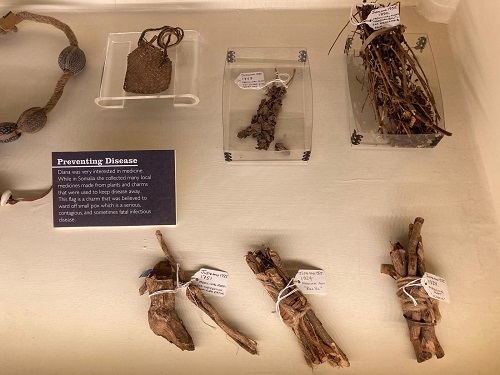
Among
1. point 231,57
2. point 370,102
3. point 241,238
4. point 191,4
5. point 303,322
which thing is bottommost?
point 303,322

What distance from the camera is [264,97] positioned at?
1764 mm

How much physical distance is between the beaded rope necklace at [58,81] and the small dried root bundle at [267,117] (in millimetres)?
736

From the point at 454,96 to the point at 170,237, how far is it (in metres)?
1.25

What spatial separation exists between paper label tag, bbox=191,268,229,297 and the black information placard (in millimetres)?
211

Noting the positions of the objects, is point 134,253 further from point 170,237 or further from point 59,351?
point 59,351

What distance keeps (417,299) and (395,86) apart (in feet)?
2.39

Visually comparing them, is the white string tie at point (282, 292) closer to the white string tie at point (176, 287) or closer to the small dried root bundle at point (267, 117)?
the white string tie at point (176, 287)

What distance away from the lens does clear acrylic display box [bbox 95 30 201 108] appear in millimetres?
1729

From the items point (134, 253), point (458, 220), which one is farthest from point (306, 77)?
point (134, 253)

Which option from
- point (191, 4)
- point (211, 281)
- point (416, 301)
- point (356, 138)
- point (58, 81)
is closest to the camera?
point (416, 301)

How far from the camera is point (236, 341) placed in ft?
4.79

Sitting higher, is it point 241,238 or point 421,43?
→ point 421,43

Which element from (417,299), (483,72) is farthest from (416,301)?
(483,72)

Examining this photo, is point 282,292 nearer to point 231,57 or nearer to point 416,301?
point 416,301
